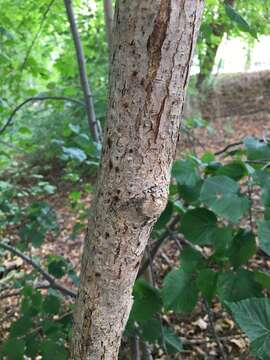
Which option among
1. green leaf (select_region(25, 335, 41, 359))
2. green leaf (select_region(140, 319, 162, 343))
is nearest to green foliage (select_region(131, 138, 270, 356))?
green leaf (select_region(140, 319, 162, 343))

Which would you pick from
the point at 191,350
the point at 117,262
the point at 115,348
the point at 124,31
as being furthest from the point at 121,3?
the point at 191,350

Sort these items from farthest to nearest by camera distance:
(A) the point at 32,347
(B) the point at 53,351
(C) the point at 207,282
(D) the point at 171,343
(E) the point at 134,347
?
1. (E) the point at 134,347
2. (D) the point at 171,343
3. (A) the point at 32,347
4. (B) the point at 53,351
5. (C) the point at 207,282

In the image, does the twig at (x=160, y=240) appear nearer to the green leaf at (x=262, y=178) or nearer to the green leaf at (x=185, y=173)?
the green leaf at (x=185, y=173)

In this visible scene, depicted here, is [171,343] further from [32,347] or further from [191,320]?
[191,320]

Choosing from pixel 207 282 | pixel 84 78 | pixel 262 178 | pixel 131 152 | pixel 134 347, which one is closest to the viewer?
pixel 131 152

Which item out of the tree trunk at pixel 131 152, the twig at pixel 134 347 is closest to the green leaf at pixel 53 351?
the tree trunk at pixel 131 152

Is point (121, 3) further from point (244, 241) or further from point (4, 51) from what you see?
point (4, 51)

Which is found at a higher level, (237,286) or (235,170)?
(235,170)

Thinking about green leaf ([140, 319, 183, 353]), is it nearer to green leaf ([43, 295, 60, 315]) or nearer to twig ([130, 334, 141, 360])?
twig ([130, 334, 141, 360])

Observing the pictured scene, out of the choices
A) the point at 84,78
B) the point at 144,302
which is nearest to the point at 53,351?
the point at 144,302
